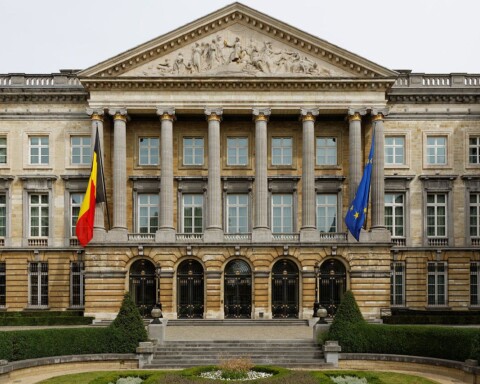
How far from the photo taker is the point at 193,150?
50844 mm

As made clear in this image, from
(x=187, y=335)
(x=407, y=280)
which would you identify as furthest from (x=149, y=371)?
(x=407, y=280)

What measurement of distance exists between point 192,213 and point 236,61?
35.9ft

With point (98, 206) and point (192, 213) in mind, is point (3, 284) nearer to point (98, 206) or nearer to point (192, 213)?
point (98, 206)

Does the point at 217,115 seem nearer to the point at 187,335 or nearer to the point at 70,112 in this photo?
the point at 70,112

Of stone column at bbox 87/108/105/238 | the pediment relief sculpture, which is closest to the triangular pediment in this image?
the pediment relief sculpture

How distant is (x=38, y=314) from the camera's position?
47719mm

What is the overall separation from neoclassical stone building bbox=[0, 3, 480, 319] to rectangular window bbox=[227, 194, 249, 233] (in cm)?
8

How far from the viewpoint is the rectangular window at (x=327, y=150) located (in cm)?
5072

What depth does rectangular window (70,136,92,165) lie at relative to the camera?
51.2m

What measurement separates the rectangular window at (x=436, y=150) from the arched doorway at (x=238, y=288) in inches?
613

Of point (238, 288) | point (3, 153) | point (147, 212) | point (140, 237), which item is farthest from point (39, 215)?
point (238, 288)

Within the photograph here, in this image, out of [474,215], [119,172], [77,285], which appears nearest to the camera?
[119,172]

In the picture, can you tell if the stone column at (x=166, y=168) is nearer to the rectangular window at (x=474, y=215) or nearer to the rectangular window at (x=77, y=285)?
the rectangular window at (x=77, y=285)

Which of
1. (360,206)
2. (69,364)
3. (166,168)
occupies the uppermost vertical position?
(166,168)
